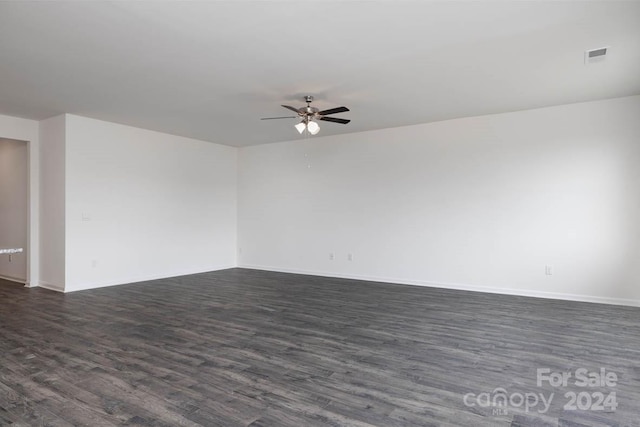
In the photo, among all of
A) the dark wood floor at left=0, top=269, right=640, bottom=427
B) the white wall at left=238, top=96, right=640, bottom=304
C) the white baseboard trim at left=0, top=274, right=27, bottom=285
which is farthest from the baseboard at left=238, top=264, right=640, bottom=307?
the white baseboard trim at left=0, top=274, right=27, bottom=285

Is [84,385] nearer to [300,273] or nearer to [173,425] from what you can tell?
[173,425]

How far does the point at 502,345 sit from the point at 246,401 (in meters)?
2.35

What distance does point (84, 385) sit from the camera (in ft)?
8.30

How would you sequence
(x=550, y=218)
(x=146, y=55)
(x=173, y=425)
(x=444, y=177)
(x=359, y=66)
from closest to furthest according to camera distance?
1. (x=173, y=425)
2. (x=146, y=55)
3. (x=359, y=66)
4. (x=550, y=218)
5. (x=444, y=177)

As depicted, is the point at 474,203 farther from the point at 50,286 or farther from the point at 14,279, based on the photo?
the point at 14,279

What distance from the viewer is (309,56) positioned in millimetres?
3596

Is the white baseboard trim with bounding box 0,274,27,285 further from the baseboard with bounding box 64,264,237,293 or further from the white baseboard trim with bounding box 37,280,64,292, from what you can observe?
the baseboard with bounding box 64,264,237,293

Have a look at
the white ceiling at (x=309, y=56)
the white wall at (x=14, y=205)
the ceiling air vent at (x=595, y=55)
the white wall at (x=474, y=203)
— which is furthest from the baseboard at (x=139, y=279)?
the ceiling air vent at (x=595, y=55)

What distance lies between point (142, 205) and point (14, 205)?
2260 millimetres

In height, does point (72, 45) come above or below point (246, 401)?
above

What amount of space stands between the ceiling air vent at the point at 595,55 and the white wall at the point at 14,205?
8.01 metres

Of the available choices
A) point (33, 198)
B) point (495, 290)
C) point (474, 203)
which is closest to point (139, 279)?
point (33, 198)

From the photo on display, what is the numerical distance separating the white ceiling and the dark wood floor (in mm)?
2683

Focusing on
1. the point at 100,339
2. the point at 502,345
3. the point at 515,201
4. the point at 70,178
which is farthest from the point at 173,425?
the point at 515,201
